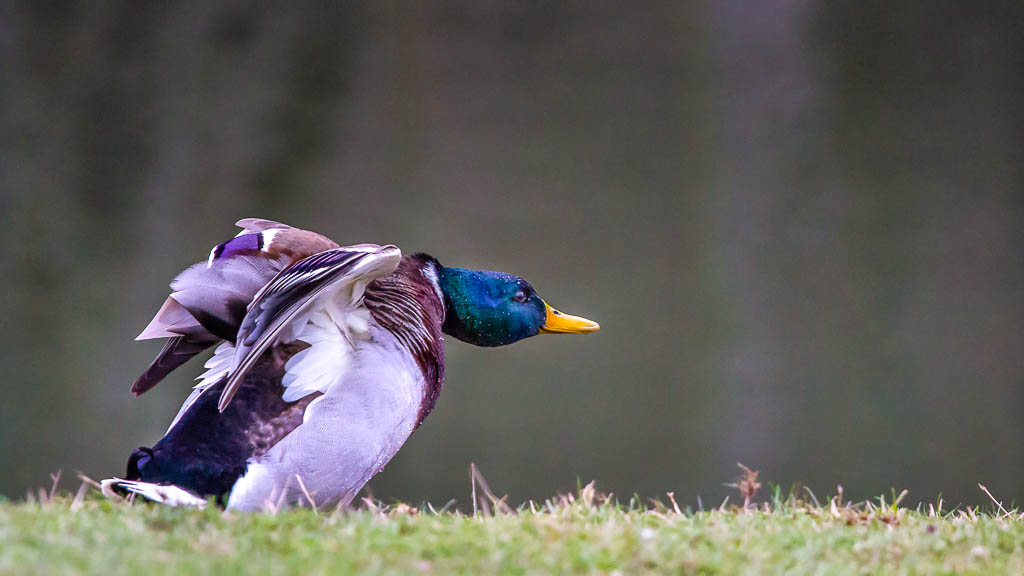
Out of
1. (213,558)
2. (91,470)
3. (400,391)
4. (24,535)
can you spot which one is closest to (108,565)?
(213,558)

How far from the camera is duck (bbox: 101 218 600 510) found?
2107 millimetres

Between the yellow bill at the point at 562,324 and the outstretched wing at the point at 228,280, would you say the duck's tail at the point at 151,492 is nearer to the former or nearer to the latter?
the outstretched wing at the point at 228,280

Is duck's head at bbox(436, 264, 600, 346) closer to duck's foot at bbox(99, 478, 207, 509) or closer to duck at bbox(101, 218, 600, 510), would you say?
duck at bbox(101, 218, 600, 510)

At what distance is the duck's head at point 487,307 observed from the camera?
2.83 meters

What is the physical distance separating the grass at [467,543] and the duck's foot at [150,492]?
49mm

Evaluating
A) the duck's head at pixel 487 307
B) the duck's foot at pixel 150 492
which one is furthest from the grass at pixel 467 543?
the duck's head at pixel 487 307

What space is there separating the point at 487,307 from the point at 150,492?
1.15 m

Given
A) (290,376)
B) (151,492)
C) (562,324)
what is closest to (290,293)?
(290,376)

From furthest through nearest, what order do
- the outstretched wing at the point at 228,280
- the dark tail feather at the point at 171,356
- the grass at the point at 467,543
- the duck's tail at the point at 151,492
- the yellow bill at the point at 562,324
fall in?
the yellow bill at the point at 562,324, the dark tail feather at the point at 171,356, the outstretched wing at the point at 228,280, the duck's tail at the point at 151,492, the grass at the point at 467,543

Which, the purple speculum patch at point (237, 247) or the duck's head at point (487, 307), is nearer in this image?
the purple speculum patch at point (237, 247)

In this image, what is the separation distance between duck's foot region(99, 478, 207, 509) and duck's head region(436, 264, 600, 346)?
3.28ft

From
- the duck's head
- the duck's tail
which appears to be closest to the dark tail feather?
the duck's tail

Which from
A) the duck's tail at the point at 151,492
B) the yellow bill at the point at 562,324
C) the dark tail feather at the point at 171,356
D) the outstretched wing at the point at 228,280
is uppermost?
the outstretched wing at the point at 228,280

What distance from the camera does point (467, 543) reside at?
1686mm
